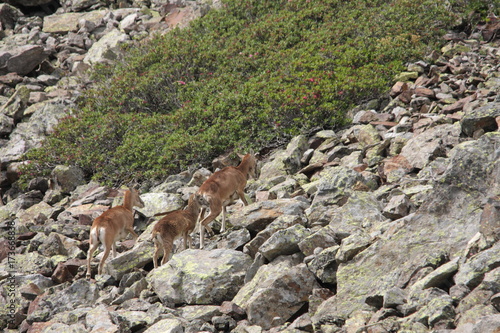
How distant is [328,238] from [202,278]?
2463mm

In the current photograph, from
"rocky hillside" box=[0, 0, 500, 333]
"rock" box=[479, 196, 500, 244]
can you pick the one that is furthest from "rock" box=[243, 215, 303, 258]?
"rock" box=[479, 196, 500, 244]

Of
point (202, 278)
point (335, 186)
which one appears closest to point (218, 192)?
point (335, 186)

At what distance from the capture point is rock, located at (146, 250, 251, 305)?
1024 cm

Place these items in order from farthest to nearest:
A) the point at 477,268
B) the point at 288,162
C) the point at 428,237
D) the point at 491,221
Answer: the point at 288,162, the point at 428,237, the point at 491,221, the point at 477,268

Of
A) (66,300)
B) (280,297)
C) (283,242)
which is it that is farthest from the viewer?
(66,300)

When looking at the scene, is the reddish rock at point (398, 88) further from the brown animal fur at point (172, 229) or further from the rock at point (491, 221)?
the rock at point (491, 221)

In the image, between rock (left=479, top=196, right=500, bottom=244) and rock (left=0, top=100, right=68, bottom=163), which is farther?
rock (left=0, top=100, right=68, bottom=163)

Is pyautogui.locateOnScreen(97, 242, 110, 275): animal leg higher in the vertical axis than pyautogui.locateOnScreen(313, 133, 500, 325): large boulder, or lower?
lower

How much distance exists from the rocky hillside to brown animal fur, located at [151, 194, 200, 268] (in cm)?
63

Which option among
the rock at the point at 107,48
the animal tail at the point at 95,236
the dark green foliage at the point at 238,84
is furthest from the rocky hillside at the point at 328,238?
the rock at the point at 107,48

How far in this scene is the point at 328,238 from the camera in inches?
391

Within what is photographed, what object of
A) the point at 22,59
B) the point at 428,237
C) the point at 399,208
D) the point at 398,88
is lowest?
the point at 22,59

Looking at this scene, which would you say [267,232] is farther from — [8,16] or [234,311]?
[8,16]

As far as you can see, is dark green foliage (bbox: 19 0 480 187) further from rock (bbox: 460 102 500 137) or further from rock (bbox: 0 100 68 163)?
rock (bbox: 460 102 500 137)
